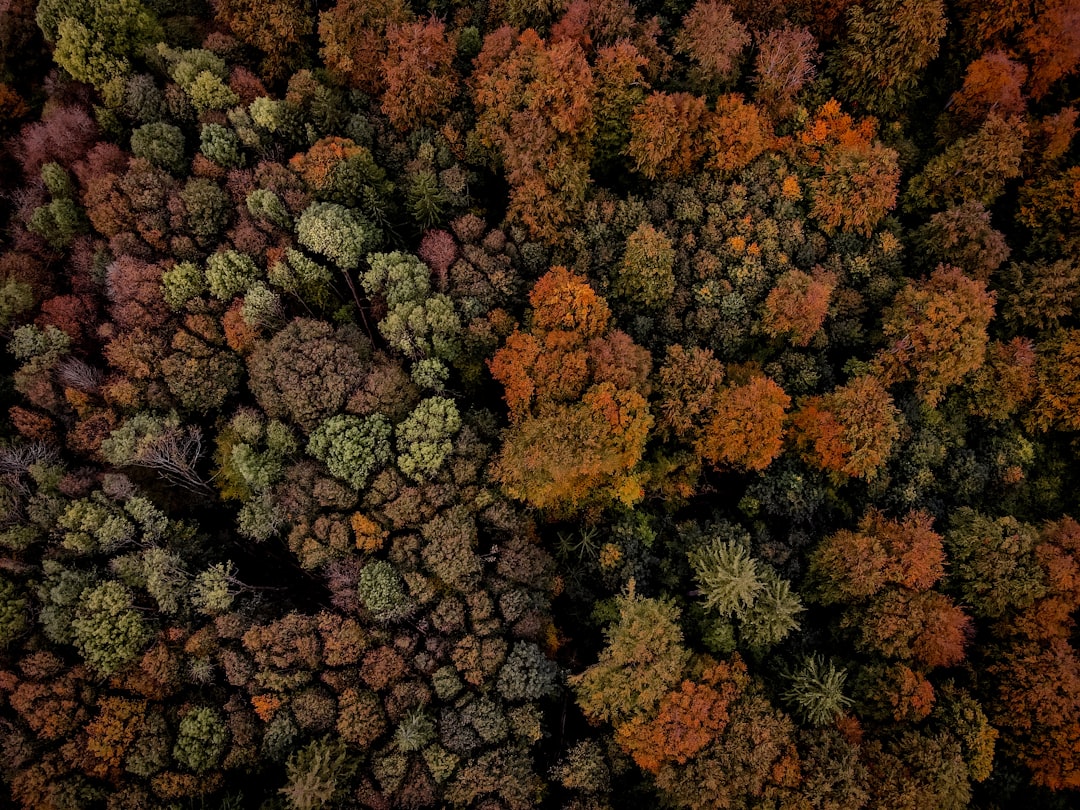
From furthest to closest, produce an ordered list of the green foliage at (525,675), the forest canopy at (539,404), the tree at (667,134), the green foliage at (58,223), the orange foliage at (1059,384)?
the tree at (667,134)
the orange foliage at (1059,384)
the green foliage at (58,223)
the green foliage at (525,675)
the forest canopy at (539,404)

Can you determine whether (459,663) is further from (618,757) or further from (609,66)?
(609,66)

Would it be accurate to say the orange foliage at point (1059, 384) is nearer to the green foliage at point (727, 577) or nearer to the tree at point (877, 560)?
the tree at point (877, 560)

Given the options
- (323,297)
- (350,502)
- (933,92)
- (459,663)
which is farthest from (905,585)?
(323,297)

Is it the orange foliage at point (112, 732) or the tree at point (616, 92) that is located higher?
the tree at point (616, 92)

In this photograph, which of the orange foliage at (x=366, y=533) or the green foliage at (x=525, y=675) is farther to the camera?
the orange foliage at (x=366, y=533)

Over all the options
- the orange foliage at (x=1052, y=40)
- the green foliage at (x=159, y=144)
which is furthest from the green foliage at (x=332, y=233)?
the orange foliage at (x=1052, y=40)

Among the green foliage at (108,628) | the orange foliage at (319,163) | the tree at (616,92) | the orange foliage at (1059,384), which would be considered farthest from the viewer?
the tree at (616,92)

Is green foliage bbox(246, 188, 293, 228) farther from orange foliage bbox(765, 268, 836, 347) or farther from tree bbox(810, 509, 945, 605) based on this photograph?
tree bbox(810, 509, 945, 605)

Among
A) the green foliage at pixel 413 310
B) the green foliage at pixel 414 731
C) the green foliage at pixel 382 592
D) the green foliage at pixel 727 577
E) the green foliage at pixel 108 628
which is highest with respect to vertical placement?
the green foliage at pixel 413 310
